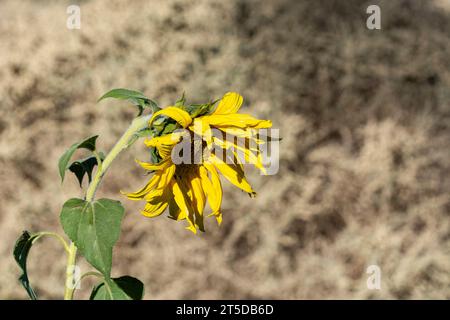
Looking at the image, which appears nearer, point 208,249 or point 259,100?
point 208,249

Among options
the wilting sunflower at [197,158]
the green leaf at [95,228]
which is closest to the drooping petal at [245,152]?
the wilting sunflower at [197,158]

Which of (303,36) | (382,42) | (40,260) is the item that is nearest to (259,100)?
(303,36)

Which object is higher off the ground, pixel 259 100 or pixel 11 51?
pixel 11 51

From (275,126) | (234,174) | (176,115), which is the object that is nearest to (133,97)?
(176,115)

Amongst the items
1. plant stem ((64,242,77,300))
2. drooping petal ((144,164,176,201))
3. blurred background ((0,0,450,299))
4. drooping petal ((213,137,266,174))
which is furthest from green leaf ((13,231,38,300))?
blurred background ((0,0,450,299))

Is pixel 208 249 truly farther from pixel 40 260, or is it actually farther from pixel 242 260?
pixel 40 260
